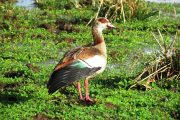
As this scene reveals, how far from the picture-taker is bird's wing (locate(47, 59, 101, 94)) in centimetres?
711

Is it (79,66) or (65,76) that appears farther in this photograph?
(79,66)

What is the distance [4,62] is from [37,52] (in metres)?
0.96

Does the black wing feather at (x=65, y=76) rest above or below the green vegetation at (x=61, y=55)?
above

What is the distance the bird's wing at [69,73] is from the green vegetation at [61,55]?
0.42 m

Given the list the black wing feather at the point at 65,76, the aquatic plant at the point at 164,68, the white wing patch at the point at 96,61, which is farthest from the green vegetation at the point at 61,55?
the white wing patch at the point at 96,61

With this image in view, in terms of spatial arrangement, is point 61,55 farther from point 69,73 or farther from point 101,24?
point 69,73

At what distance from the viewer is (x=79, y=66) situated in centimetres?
735

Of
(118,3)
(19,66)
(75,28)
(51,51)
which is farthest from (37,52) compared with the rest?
(118,3)

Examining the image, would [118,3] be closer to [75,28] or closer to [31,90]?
[75,28]

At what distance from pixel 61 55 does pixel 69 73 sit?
3436mm

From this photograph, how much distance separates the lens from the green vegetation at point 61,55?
24.4ft

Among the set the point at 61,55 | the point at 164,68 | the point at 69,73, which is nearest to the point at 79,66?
the point at 69,73

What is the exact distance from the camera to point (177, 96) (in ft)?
26.7

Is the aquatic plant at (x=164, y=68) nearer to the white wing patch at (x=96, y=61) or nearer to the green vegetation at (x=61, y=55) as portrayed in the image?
the green vegetation at (x=61, y=55)
